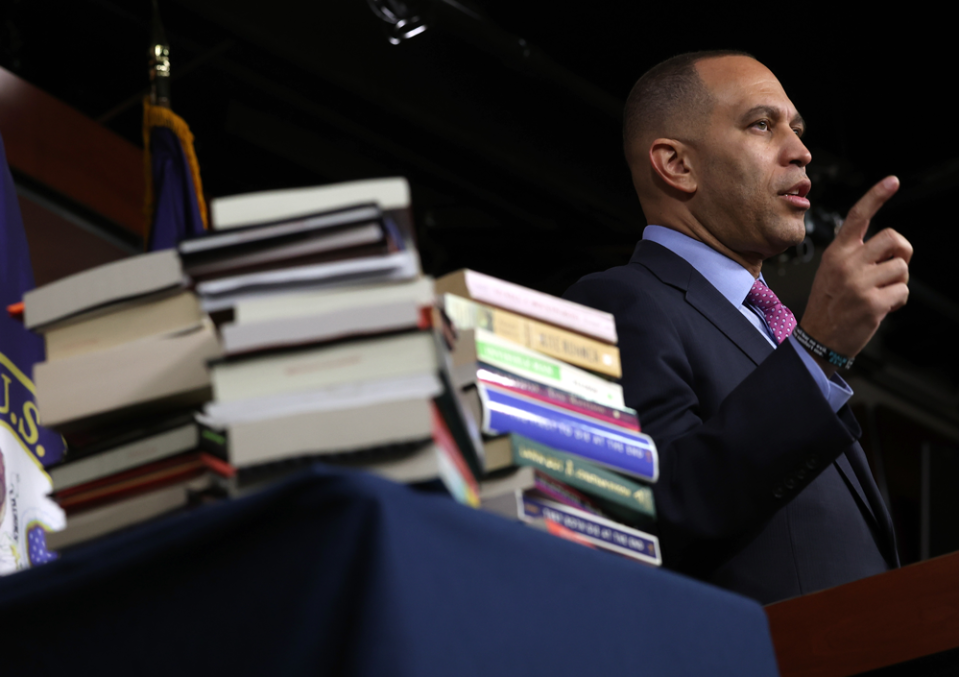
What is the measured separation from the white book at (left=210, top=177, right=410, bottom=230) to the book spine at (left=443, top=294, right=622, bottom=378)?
0.18m

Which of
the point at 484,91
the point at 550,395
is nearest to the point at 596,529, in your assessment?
the point at 550,395

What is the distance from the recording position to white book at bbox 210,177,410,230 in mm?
874

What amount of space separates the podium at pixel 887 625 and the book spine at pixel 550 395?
10.3 inches

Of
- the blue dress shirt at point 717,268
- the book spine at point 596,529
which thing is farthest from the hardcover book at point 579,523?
the blue dress shirt at point 717,268

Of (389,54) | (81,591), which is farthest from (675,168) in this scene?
(389,54)

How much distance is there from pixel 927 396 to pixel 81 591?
24.2ft

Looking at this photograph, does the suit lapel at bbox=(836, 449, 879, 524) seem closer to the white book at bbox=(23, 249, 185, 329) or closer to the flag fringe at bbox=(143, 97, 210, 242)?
the white book at bbox=(23, 249, 185, 329)

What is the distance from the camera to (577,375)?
110 centimetres

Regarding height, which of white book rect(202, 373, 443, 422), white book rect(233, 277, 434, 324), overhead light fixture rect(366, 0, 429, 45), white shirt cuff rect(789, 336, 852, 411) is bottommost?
white shirt cuff rect(789, 336, 852, 411)

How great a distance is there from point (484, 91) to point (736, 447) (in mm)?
3164

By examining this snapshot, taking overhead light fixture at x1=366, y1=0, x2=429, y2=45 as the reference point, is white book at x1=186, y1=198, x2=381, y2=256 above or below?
below

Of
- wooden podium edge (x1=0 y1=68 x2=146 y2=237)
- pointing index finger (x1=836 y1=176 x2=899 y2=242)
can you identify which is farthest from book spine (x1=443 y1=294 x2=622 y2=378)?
wooden podium edge (x1=0 y1=68 x2=146 y2=237)

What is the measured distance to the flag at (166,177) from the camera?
85.9 inches

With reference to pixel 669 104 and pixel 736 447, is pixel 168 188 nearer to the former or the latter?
pixel 669 104
